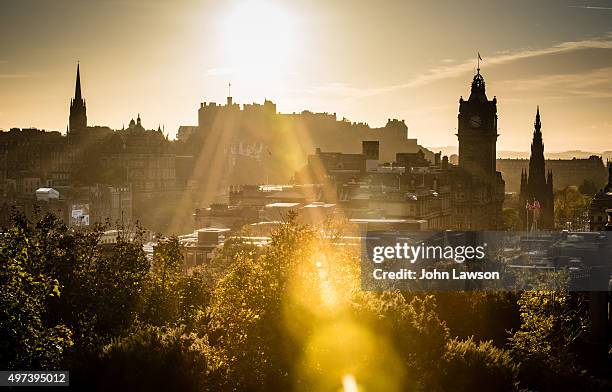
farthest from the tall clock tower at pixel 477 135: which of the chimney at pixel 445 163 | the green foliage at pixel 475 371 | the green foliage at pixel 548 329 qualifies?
the green foliage at pixel 475 371

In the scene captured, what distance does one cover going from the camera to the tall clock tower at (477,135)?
8488cm

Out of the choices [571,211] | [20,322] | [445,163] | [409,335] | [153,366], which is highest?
[445,163]

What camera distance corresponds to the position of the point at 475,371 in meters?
23.9

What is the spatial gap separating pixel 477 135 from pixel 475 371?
6347cm

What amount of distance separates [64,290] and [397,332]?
34.3 feet

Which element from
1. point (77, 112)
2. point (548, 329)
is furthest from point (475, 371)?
point (77, 112)

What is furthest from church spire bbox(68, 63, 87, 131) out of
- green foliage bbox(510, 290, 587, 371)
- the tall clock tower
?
green foliage bbox(510, 290, 587, 371)

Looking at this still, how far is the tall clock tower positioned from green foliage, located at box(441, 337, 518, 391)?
61.2 m

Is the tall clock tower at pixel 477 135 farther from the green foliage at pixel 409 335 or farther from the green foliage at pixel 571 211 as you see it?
the green foliage at pixel 409 335

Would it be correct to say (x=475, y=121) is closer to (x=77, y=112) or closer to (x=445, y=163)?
(x=445, y=163)

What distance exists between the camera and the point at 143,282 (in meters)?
29.1

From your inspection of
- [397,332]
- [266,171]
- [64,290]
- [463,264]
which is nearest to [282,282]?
[397,332]

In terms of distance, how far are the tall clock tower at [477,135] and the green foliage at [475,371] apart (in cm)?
6121

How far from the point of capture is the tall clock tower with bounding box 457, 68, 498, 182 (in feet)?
278
